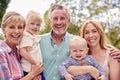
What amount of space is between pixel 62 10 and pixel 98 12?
18.7 m

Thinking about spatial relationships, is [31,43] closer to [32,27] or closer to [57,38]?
[32,27]

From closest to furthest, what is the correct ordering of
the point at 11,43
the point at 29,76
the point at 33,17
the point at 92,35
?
the point at 11,43 → the point at 29,76 → the point at 92,35 → the point at 33,17

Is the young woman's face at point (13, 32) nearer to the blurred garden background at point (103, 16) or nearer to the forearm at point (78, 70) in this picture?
the forearm at point (78, 70)

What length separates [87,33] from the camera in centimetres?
521

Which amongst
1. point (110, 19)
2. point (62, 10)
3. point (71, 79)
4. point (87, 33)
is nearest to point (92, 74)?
point (71, 79)

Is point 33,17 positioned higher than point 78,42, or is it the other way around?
point 33,17

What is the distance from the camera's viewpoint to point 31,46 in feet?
16.6

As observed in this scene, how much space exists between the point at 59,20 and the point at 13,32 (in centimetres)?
81

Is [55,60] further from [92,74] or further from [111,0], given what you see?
[111,0]

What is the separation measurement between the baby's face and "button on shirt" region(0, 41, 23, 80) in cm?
78

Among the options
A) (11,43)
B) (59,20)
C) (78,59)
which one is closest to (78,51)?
(78,59)

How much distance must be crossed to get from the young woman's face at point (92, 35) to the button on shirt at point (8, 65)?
3.67ft

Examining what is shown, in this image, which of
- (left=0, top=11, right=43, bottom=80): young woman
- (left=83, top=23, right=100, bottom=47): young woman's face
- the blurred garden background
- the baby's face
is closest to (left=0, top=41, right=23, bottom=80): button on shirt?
(left=0, top=11, right=43, bottom=80): young woman

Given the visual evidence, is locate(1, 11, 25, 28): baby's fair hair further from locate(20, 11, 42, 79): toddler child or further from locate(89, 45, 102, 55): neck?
locate(89, 45, 102, 55): neck
